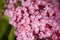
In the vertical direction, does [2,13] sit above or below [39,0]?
below

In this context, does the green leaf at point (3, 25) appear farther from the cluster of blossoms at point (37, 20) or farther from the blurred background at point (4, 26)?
the cluster of blossoms at point (37, 20)

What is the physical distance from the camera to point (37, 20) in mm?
854

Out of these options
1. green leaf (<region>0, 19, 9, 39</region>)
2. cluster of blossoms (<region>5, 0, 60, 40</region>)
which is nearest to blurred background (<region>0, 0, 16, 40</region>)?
green leaf (<region>0, 19, 9, 39</region>)

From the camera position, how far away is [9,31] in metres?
1.06

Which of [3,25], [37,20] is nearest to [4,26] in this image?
[3,25]

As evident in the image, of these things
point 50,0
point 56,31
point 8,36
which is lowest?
point 8,36

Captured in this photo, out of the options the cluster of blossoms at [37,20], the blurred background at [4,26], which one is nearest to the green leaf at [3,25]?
the blurred background at [4,26]

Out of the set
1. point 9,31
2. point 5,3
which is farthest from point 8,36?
point 5,3

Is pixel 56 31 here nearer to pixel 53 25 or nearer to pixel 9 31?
pixel 53 25

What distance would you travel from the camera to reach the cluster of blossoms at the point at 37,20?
83cm

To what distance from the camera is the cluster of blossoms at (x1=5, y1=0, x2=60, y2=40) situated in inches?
32.8

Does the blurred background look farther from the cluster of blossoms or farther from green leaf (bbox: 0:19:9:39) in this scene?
the cluster of blossoms

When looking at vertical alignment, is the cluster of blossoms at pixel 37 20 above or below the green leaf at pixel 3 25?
above

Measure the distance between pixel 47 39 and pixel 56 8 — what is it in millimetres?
145
